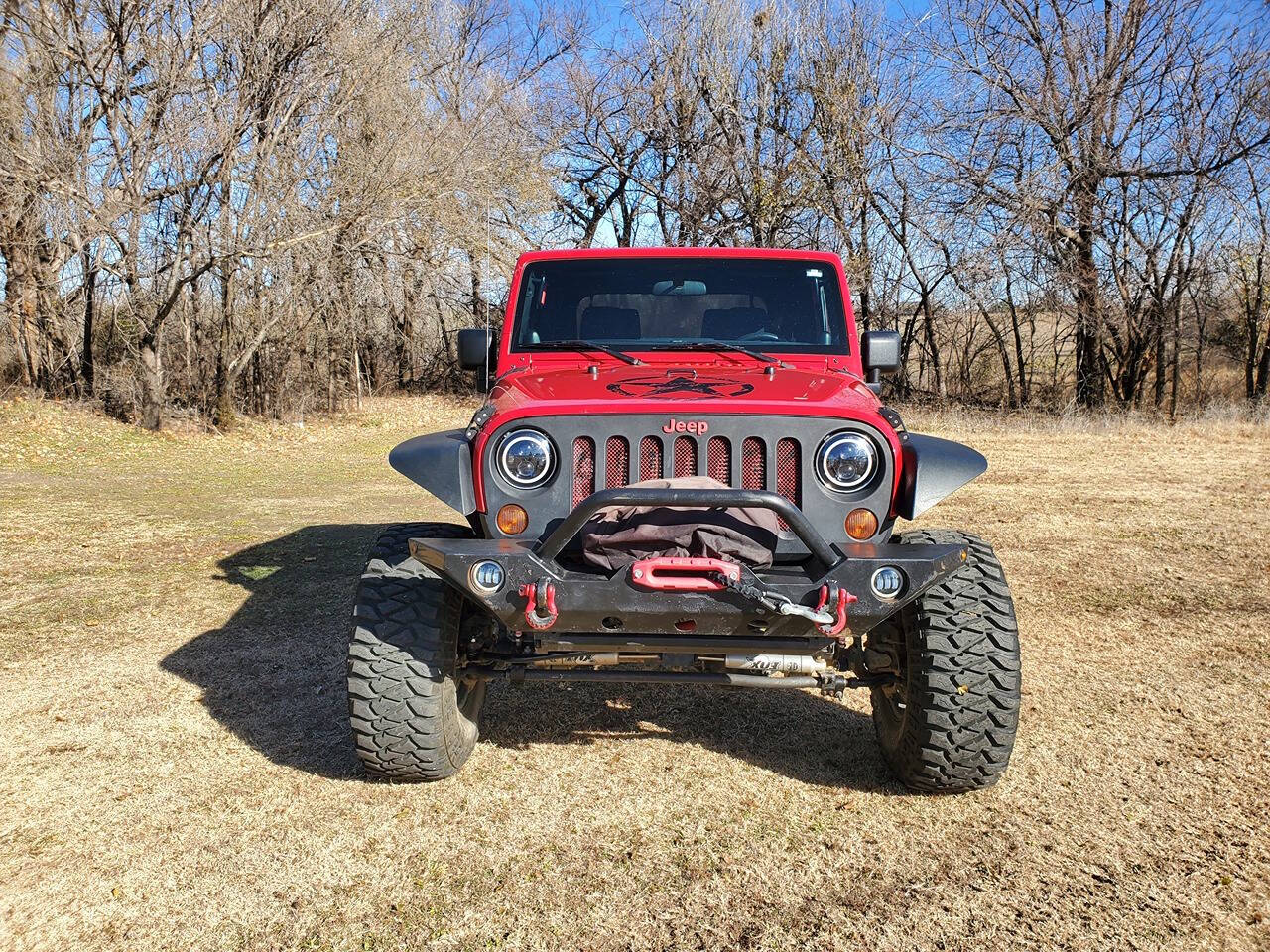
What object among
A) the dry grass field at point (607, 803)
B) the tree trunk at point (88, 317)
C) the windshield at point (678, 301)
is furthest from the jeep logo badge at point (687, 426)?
the tree trunk at point (88, 317)

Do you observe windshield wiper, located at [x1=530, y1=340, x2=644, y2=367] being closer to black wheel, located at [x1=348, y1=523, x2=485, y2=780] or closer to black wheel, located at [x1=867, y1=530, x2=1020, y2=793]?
black wheel, located at [x1=348, y1=523, x2=485, y2=780]

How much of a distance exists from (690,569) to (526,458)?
0.70m

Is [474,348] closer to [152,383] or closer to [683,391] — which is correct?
[683,391]

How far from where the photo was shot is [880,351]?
3.87m

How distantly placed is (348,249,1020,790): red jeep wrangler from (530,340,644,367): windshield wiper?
0.13 meters

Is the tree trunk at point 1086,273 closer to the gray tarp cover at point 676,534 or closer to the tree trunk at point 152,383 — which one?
the tree trunk at point 152,383

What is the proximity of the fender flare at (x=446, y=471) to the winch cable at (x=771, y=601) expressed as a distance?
857 millimetres

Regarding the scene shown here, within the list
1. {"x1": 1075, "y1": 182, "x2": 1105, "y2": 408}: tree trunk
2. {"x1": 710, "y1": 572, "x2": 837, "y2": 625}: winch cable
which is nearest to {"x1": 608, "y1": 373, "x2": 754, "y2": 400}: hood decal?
{"x1": 710, "y1": 572, "x2": 837, "y2": 625}: winch cable

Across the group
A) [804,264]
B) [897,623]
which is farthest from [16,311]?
[897,623]

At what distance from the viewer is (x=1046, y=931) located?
232cm

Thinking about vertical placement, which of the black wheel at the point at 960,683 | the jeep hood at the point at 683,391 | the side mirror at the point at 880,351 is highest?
the side mirror at the point at 880,351

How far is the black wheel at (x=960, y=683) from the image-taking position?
282 cm

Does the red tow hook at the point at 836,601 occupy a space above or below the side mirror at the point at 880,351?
below

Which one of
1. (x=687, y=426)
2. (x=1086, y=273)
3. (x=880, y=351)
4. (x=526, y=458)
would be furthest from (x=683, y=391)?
(x=1086, y=273)
